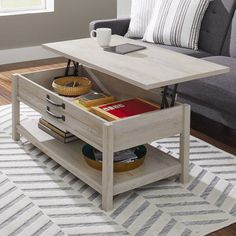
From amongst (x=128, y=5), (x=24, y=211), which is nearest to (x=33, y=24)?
(x=128, y=5)

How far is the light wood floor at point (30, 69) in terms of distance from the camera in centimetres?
222

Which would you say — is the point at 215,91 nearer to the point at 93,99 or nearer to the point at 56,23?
the point at 93,99

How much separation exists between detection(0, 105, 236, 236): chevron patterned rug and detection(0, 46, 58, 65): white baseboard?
209 centimetres

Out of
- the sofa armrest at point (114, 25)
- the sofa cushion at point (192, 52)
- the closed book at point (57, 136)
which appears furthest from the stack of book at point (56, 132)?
the sofa armrest at point (114, 25)

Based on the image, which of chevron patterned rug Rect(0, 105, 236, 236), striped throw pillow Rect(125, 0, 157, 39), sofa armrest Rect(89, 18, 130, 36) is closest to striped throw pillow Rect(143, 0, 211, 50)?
striped throw pillow Rect(125, 0, 157, 39)

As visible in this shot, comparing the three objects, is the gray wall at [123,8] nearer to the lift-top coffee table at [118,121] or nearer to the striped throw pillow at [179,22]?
the striped throw pillow at [179,22]

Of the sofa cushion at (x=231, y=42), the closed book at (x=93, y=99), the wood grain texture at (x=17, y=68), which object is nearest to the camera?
the closed book at (x=93, y=99)

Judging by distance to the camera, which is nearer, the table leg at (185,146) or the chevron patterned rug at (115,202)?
the chevron patterned rug at (115,202)

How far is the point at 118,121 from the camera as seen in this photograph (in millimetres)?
2236

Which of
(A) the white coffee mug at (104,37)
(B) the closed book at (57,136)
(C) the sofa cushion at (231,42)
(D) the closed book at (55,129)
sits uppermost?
(A) the white coffee mug at (104,37)

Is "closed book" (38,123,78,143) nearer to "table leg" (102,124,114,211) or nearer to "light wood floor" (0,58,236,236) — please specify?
"table leg" (102,124,114,211)

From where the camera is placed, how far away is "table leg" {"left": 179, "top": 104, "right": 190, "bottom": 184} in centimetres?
247

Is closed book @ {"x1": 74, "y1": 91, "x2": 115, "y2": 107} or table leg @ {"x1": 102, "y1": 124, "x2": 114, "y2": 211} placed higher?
closed book @ {"x1": 74, "y1": 91, "x2": 115, "y2": 107}

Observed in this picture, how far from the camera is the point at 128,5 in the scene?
5.00m
